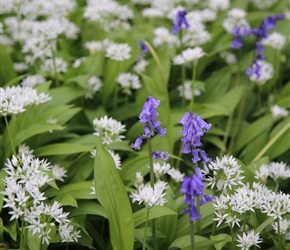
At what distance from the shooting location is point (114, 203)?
3010mm

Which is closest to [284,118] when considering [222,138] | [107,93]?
[222,138]

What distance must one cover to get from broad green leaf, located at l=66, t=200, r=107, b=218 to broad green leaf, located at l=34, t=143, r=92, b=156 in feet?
1.41

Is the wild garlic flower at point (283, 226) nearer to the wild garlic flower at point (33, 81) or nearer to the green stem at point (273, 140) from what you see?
the green stem at point (273, 140)

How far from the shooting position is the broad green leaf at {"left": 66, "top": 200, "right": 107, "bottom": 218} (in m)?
3.34

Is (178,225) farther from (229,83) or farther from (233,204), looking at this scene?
(229,83)

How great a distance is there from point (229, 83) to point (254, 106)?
341 mm

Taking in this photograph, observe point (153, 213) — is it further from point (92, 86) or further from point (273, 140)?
point (92, 86)

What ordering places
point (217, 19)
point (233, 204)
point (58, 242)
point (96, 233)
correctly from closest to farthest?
point (233, 204)
point (58, 242)
point (96, 233)
point (217, 19)

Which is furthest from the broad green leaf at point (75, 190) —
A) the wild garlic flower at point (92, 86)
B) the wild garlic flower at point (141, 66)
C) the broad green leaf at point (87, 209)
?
the wild garlic flower at point (141, 66)

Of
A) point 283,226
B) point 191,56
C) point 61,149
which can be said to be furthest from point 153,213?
point 191,56

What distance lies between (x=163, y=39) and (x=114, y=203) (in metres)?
2.78

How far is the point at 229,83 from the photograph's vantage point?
17.6 ft

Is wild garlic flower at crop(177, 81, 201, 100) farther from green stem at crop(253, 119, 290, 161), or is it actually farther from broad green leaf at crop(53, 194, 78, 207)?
broad green leaf at crop(53, 194, 78, 207)

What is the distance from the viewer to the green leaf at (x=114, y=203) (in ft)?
9.79
